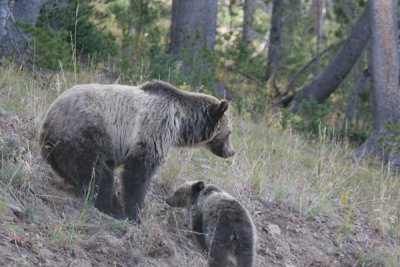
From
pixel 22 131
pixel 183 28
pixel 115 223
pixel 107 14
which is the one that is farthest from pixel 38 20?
pixel 115 223

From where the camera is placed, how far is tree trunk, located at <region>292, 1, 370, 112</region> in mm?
17875

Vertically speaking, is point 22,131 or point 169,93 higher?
point 169,93

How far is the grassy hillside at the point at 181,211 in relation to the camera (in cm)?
679

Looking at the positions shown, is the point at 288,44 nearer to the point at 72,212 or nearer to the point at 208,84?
the point at 208,84

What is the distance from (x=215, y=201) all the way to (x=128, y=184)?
925mm

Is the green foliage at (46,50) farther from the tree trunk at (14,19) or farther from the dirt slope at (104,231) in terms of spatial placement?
the dirt slope at (104,231)

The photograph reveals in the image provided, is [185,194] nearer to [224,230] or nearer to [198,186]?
[198,186]

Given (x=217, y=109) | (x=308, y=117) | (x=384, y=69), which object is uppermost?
(x=384, y=69)

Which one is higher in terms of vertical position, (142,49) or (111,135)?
(142,49)

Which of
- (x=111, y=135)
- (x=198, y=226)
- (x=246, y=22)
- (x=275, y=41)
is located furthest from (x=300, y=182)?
(x=275, y=41)

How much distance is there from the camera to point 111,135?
7.47m

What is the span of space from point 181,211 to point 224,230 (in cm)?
109

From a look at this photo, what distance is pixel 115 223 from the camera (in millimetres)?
7363

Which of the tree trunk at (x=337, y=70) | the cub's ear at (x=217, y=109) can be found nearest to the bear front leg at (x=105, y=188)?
the cub's ear at (x=217, y=109)
